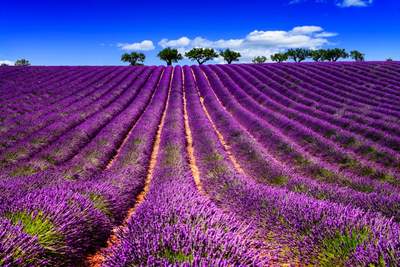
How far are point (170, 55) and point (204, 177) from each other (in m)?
54.3

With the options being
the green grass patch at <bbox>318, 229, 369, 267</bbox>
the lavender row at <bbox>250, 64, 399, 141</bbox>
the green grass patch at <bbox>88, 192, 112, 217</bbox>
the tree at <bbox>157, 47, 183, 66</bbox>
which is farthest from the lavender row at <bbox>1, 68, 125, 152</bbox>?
the tree at <bbox>157, 47, 183, 66</bbox>

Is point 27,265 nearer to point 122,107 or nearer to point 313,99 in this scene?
point 122,107

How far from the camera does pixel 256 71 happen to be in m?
30.8

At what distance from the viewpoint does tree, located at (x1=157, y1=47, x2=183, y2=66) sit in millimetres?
59812

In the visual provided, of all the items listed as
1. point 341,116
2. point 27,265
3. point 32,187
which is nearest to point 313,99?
point 341,116

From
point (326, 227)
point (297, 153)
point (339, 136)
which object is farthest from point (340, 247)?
point (339, 136)

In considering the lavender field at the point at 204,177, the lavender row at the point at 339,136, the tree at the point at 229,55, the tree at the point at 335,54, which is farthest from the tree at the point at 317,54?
the lavender row at the point at 339,136

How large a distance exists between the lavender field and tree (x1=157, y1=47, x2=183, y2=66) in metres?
36.4

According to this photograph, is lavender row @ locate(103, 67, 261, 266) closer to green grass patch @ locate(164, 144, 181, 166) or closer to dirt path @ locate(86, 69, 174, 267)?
dirt path @ locate(86, 69, 174, 267)

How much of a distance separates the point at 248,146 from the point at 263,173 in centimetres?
248

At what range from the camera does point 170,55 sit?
5991 centimetres

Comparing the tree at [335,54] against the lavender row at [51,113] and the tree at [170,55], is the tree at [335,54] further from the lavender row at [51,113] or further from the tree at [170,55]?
the lavender row at [51,113]

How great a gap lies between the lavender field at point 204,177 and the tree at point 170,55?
3640 cm

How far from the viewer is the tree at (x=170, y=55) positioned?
59.8 m
